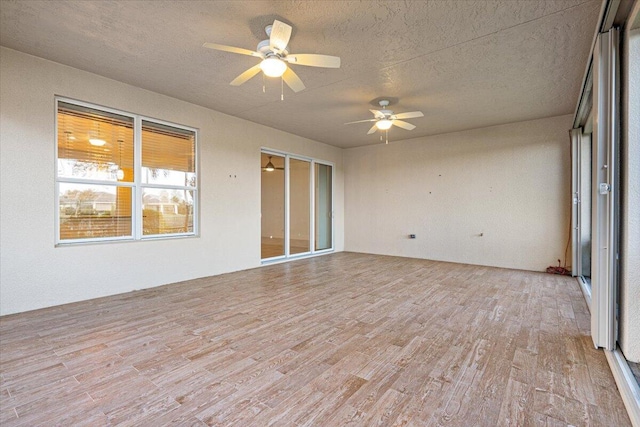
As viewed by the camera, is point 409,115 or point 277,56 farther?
point 409,115

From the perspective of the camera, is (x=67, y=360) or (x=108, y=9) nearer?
(x=67, y=360)

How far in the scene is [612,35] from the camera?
2.35m

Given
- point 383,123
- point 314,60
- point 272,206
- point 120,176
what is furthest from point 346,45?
point 272,206

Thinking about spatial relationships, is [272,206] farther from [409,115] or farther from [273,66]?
[273,66]

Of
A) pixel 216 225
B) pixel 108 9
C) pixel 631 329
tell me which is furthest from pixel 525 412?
pixel 216 225

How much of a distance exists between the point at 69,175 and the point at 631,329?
5.72m

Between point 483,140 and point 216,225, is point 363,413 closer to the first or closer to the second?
point 216,225

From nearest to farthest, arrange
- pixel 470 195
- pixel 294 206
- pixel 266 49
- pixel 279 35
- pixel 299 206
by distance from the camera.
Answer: pixel 279 35 < pixel 266 49 < pixel 470 195 < pixel 294 206 < pixel 299 206

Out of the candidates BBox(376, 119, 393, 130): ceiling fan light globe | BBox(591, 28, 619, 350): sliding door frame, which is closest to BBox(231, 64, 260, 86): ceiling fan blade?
BBox(376, 119, 393, 130): ceiling fan light globe

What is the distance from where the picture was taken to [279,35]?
2.51 meters

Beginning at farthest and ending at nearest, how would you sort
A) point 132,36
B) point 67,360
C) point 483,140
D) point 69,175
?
1. point 483,140
2. point 69,175
3. point 132,36
4. point 67,360

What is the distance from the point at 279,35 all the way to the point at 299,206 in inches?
190

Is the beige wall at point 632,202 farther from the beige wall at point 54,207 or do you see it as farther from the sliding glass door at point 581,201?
the beige wall at point 54,207

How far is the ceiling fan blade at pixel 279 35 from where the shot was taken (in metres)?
2.41
